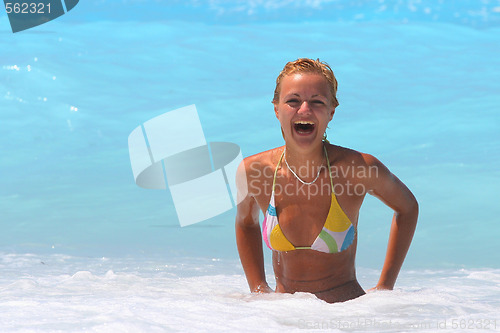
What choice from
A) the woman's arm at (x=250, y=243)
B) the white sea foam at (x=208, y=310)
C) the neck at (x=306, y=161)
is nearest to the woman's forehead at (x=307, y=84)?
the neck at (x=306, y=161)

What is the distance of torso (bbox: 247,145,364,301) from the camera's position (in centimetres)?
389

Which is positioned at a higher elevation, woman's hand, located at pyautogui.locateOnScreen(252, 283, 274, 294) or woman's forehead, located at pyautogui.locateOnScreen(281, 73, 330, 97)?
woman's forehead, located at pyautogui.locateOnScreen(281, 73, 330, 97)

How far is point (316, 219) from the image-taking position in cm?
388

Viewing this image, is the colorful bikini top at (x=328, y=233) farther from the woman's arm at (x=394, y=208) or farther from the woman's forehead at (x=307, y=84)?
the woman's forehead at (x=307, y=84)

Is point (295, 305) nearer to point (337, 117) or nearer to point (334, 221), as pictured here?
point (334, 221)

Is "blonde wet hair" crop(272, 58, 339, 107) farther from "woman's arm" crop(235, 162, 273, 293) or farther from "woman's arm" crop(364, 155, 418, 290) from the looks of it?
"woman's arm" crop(235, 162, 273, 293)

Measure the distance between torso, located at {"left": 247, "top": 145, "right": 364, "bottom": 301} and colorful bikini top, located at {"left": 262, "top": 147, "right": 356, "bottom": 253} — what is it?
0.03 metres

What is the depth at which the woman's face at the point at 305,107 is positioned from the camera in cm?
374

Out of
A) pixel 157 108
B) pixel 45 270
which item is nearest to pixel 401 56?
pixel 157 108

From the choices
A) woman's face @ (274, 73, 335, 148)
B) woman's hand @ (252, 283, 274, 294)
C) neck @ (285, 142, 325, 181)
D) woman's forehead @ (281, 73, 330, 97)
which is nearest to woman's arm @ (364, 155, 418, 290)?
neck @ (285, 142, 325, 181)

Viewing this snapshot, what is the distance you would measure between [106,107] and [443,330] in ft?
42.2

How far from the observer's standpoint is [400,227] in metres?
4.01

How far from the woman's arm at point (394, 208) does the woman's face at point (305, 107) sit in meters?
0.38

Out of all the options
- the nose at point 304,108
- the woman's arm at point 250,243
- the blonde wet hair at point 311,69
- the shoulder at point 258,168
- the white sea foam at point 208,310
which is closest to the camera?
the white sea foam at point 208,310
